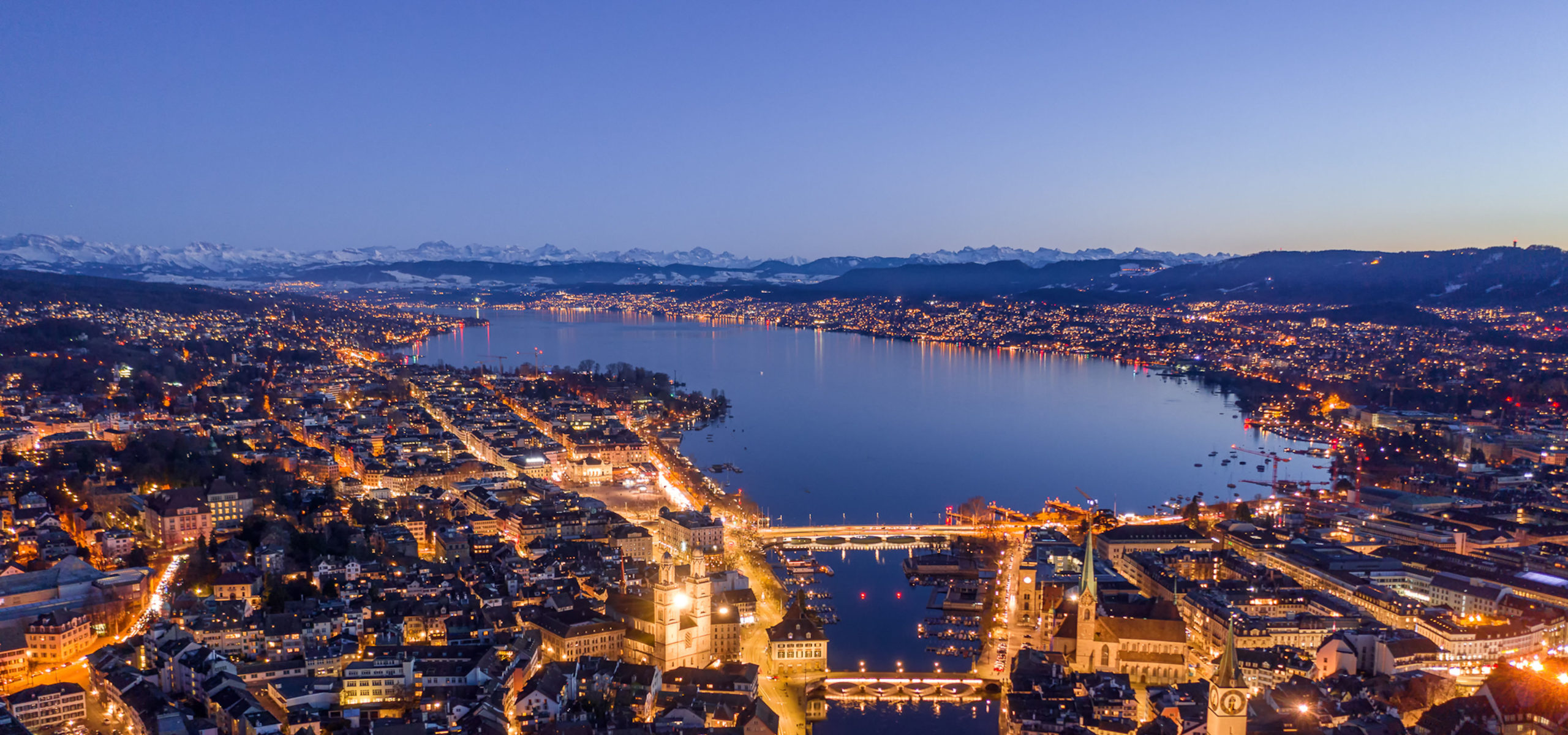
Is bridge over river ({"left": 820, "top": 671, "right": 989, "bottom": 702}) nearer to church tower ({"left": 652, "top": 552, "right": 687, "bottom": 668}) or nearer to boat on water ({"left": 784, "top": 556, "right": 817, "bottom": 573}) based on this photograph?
church tower ({"left": 652, "top": 552, "right": 687, "bottom": 668})

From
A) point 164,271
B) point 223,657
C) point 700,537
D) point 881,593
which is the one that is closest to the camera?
point 223,657

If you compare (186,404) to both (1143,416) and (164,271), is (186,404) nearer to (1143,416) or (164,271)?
(1143,416)

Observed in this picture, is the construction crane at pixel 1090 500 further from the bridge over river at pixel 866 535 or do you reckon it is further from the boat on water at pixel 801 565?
the boat on water at pixel 801 565

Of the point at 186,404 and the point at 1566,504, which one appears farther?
the point at 186,404

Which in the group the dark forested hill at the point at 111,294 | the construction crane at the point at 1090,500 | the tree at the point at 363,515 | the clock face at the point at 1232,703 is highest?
→ the dark forested hill at the point at 111,294

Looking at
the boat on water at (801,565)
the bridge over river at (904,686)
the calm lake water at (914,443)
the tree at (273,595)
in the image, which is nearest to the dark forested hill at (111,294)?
the calm lake water at (914,443)

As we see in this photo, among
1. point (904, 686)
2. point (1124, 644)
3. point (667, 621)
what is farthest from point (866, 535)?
point (667, 621)

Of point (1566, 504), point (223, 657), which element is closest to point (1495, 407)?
point (1566, 504)
